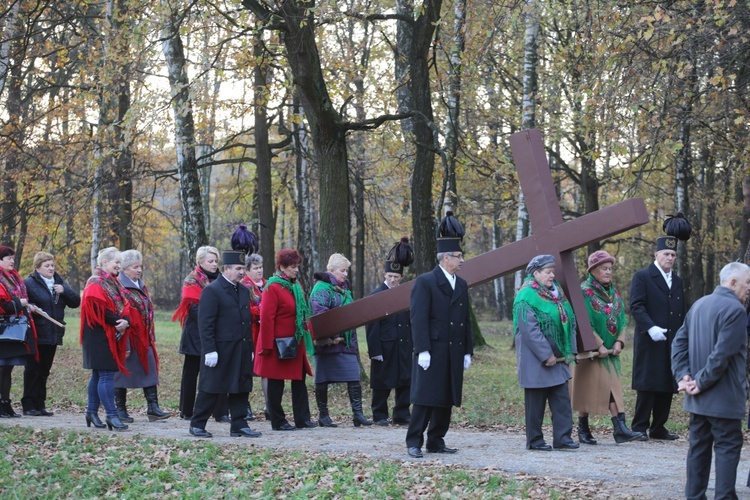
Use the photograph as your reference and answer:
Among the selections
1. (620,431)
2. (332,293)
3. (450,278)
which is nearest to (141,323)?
(332,293)

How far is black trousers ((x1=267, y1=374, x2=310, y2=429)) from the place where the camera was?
10906 millimetres

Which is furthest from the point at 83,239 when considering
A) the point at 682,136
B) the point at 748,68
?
the point at 748,68

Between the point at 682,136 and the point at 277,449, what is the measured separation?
11.1 m

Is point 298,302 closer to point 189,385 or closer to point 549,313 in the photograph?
point 189,385

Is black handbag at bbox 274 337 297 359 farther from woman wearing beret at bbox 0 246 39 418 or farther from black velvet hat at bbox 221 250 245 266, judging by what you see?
woman wearing beret at bbox 0 246 39 418

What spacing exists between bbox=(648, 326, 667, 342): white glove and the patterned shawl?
19.0 ft

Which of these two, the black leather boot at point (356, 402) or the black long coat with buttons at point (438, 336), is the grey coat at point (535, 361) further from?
the black leather boot at point (356, 402)

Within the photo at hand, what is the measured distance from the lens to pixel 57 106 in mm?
20922

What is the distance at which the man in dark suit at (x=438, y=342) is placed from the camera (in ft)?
29.0

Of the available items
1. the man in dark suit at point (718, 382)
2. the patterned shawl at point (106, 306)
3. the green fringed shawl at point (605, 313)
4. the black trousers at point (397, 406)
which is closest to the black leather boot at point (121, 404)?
the patterned shawl at point (106, 306)

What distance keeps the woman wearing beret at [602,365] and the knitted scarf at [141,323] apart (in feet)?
16.4

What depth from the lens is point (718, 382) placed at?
6.73m

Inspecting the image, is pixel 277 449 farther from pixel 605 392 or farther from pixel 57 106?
pixel 57 106

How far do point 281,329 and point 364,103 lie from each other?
481 inches
